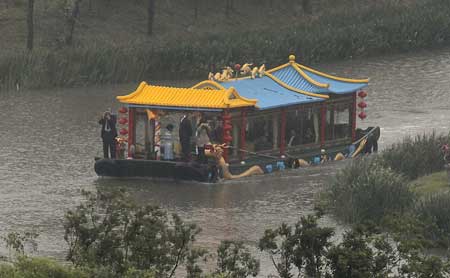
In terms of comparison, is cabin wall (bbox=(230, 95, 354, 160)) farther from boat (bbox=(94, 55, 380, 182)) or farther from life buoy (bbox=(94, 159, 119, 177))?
life buoy (bbox=(94, 159, 119, 177))

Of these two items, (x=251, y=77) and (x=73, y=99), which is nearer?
(x=251, y=77)

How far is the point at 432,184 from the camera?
101 feet

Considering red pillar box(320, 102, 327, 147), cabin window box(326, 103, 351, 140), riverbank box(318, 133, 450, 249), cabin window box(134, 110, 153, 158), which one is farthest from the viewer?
cabin window box(326, 103, 351, 140)

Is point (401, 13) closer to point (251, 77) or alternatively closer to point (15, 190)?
point (251, 77)

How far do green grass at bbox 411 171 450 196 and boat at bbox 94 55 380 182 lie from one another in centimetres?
418

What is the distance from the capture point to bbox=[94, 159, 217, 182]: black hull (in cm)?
3269

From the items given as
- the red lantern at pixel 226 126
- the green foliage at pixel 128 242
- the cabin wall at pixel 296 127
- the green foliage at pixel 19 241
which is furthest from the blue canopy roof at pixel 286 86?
the green foliage at pixel 128 242

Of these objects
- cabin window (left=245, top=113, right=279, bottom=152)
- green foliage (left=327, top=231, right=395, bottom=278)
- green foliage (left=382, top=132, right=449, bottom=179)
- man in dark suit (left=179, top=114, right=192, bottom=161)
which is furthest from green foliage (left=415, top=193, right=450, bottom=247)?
cabin window (left=245, top=113, right=279, bottom=152)

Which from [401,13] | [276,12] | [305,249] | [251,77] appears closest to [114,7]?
[276,12]

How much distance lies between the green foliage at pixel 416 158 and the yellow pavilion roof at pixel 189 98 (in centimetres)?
337

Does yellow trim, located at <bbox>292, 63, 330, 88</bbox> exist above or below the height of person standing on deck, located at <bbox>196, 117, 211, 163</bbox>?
above

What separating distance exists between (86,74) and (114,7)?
11.9 m

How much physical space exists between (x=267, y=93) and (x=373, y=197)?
7.02m

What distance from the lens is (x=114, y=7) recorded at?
60.6 metres
